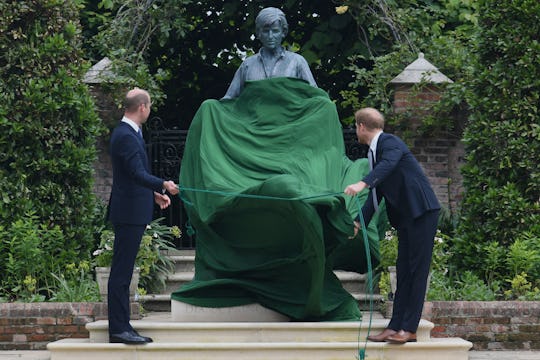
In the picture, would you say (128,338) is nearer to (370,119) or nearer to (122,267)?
(122,267)

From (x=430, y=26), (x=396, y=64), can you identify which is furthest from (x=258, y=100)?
(x=430, y=26)

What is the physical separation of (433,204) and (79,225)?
3970 millimetres

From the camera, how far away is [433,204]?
6984 millimetres

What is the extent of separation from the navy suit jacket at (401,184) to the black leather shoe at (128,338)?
1.74 m

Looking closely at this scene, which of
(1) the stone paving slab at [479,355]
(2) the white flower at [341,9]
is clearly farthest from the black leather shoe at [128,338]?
(2) the white flower at [341,9]

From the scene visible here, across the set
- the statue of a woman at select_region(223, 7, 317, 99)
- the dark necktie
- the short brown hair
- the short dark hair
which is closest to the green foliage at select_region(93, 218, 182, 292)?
the statue of a woman at select_region(223, 7, 317, 99)

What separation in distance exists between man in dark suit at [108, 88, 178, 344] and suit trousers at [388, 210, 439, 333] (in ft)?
4.82

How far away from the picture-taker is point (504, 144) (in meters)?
9.72

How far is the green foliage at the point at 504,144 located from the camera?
9.53 meters

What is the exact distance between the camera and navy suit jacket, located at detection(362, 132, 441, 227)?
22.7 ft

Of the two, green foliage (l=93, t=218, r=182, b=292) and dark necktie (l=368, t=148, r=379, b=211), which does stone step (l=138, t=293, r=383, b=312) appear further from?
dark necktie (l=368, t=148, r=379, b=211)

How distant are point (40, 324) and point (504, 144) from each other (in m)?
→ 4.12

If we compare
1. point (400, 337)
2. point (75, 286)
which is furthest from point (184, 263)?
point (400, 337)

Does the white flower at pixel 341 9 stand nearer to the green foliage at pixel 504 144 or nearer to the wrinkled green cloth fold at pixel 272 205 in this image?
the green foliage at pixel 504 144
